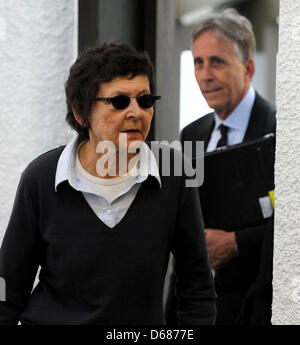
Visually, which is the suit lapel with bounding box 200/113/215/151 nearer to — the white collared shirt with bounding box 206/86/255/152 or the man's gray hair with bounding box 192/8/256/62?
the white collared shirt with bounding box 206/86/255/152

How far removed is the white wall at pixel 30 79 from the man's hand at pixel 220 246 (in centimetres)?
73

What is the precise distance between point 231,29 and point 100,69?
1636 millimetres

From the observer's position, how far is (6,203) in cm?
295

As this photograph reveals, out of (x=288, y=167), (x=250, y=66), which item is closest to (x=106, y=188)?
(x=288, y=167)

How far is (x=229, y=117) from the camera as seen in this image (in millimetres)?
3367

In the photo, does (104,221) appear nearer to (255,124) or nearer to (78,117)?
(78,117)

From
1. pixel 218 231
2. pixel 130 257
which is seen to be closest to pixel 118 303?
pixel 130 257

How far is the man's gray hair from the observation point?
140 inches

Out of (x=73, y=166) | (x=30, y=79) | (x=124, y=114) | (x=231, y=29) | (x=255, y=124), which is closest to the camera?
(x=124, y=114)

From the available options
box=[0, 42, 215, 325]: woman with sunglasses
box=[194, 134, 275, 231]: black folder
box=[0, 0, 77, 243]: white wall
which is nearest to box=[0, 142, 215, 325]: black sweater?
box=[0, 42, 215, 325]: woman with sunglasses

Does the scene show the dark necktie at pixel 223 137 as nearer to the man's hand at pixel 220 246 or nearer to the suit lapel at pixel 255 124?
the suit lapel at pixel 255 124

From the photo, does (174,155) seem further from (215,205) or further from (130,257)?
(215,205)

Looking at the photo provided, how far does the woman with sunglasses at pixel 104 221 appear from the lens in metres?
2.06

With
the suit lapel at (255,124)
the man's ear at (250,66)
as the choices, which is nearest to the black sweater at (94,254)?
the suit lapel at (255,124)
